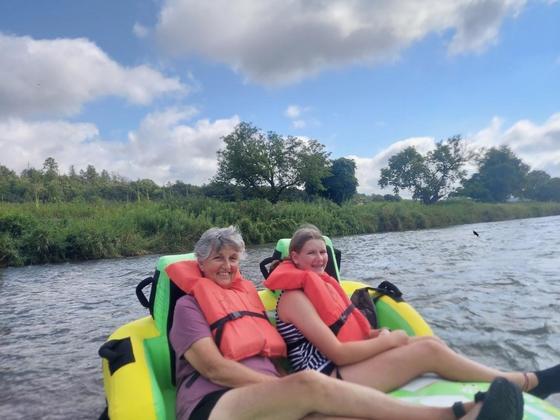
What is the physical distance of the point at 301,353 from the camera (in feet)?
7.09

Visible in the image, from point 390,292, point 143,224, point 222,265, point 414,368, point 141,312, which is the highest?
point 143,224

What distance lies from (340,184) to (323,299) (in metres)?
25.1

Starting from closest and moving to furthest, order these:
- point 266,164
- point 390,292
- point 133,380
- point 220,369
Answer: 1. point 220,369
2. point 133,380
3. point 390,292
4. point 266,164

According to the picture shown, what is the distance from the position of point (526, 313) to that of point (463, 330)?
3.03 feet

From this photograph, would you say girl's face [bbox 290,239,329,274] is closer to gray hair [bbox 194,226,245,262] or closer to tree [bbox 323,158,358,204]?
gray hair [bbox 194,226,245,262]

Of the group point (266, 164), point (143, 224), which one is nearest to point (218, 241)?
point (143, 224)

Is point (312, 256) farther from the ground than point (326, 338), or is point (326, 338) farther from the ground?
point (312, 256)

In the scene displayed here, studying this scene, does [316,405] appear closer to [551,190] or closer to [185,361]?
[185,361]

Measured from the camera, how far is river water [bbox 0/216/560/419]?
10.5 ft

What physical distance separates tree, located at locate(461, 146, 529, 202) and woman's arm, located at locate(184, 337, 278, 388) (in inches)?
1608

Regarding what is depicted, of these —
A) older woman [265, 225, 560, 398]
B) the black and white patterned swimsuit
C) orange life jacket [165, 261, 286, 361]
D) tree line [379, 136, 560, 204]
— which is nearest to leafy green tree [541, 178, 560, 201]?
tree line [379, 136, 560, 204]

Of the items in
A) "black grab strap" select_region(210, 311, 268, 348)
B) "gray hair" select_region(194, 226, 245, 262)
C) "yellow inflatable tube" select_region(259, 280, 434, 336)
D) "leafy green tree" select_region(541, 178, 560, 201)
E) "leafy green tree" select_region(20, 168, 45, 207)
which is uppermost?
"leafy green tree" select_region(20, 168, 45, 207)

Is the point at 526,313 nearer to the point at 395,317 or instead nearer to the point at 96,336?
the point at 395,317

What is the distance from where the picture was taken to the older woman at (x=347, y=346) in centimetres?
199
